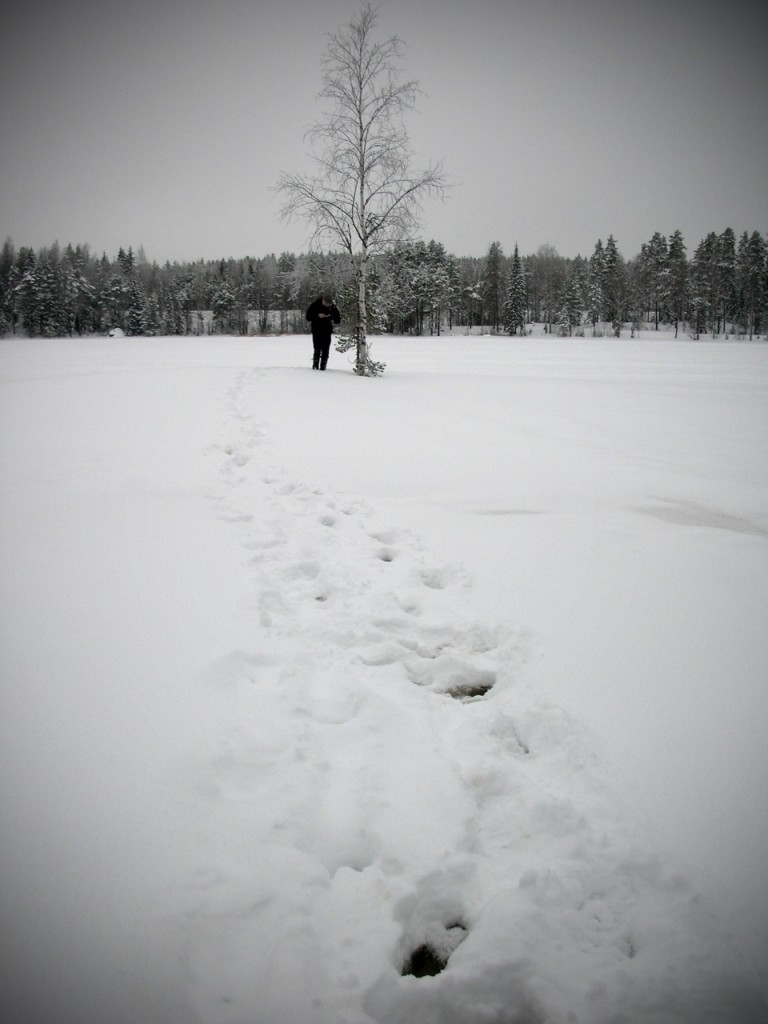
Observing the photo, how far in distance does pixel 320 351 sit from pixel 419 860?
45.4 ft

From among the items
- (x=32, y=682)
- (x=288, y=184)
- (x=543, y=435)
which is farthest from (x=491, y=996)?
(x=288, y=184)

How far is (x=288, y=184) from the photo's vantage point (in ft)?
41.0

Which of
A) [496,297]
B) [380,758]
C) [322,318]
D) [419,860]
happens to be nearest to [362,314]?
[322,318]

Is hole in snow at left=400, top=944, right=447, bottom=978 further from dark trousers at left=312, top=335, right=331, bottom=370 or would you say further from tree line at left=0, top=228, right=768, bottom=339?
tree line at left=0, top=228, right=768, bottom=339

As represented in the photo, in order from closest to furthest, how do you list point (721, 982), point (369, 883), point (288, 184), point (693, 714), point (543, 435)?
point (721, 982), point (369, 883), point (693, 714), point (543, 435), point (288, 184)

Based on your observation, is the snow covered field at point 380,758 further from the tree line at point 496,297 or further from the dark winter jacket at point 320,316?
the tree line at point 496,297

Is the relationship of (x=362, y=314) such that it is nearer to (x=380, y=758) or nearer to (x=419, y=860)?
(x=380, y=758)

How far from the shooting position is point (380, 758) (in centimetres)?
204

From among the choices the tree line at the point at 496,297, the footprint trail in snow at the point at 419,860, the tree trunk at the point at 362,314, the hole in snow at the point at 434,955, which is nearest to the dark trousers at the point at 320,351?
the tree trunk at the point at 362,314

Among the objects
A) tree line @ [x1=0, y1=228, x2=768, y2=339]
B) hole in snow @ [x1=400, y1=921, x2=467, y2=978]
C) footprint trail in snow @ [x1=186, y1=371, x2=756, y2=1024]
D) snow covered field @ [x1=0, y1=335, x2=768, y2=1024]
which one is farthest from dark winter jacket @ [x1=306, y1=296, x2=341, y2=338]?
tree line @ [x1=0, y1=228, x2=768, y2=339]

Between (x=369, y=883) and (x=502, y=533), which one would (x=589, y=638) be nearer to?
(x=502, y=533)

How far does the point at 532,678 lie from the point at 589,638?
520mm

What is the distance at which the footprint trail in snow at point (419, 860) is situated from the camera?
1344mm

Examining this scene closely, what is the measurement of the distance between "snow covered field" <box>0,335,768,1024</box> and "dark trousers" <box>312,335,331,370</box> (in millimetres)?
9889
